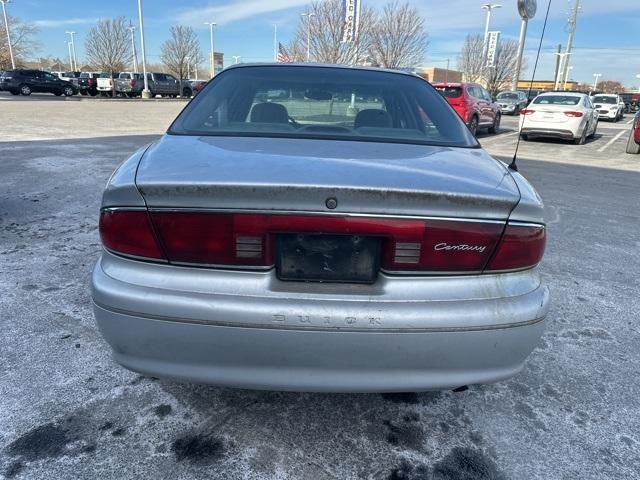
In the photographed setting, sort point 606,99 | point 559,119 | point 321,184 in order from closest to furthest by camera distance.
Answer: point 321,184 → point 559,119 → point 606,99

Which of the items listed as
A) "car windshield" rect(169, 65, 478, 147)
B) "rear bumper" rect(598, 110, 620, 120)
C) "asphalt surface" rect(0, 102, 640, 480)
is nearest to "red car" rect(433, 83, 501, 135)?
"car windshield" rect(169, 65, 478, 147)

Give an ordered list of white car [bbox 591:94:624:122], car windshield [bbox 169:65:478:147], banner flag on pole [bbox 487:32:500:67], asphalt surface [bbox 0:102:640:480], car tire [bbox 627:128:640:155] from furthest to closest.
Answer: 1. banner flag on pole [bbox 487:32:500:67]
2. white car [bbox 591:94:624:122]
3. car tire [bbox 627:128:640:155]
4. car windshield [bbox 169:65:478:147]
5. asphalt surface [bbox 0:102:640:480]

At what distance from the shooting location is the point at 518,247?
1.81 meters

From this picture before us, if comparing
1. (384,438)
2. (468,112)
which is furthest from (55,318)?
(468,112)

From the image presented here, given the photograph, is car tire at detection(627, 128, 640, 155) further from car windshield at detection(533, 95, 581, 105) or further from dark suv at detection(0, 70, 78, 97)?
dark suv at detection(0, 70, 78, 97)

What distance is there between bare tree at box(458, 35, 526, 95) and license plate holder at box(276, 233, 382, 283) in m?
42.1

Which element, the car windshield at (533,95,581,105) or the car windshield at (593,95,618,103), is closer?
the car windshield at (533,95,581,105)

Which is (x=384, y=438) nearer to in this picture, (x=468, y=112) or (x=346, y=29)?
(x=468, y=112)

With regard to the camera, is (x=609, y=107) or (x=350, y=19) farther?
(x=609, y=107)

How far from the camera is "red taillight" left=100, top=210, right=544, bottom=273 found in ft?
5.47

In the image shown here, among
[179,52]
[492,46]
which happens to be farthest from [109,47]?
[492,46]

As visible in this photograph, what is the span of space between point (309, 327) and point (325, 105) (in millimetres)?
1839

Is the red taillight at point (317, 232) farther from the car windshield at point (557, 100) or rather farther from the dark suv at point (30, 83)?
the dark suv at point (30, 83)

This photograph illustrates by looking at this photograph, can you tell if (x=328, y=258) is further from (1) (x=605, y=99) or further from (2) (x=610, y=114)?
(1) (x=605, y=99)
